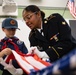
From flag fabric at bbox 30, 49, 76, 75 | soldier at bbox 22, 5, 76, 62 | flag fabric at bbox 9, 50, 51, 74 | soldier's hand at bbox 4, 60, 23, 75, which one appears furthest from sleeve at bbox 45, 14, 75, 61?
flag fabric at bbox 30, 49, 76, 75

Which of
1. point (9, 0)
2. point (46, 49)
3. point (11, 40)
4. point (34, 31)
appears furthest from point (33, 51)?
point (9, 0)

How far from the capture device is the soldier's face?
1292 mm

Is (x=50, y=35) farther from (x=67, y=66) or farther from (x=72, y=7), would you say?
(x=72, y=7)

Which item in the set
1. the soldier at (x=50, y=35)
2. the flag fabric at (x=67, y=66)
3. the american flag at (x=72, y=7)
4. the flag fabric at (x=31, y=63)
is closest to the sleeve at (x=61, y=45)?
the soldier at (x=50, y=35)

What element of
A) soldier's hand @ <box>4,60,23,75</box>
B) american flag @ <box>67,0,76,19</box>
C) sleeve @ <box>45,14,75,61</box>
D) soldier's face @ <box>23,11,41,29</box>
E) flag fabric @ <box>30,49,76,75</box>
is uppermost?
flag fabric @ <box>30,49,76,75</box>

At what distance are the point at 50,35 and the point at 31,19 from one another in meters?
0.17

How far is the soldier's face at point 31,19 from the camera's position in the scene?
4.24 ft

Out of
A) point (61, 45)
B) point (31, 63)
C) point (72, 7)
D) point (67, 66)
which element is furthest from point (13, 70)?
point (72, 7)

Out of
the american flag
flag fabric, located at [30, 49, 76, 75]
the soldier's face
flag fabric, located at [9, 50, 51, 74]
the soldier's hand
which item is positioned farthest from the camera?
the american flag

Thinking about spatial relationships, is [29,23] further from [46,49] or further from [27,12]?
[46,49]

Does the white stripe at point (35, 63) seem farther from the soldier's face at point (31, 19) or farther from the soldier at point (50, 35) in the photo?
the soldier's face at point (31, 19)

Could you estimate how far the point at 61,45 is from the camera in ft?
3.84

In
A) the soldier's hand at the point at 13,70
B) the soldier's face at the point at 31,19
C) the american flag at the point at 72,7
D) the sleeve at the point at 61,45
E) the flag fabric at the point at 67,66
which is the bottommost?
the american flag at the point at 72,7

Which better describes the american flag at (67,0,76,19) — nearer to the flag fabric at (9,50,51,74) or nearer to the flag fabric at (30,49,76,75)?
the flag fabric at (9,50,51,74)
